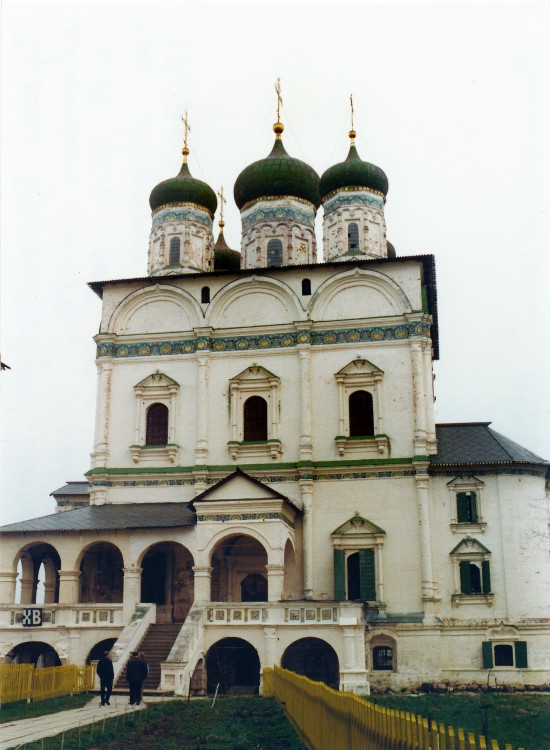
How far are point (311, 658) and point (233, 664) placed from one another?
2.08m

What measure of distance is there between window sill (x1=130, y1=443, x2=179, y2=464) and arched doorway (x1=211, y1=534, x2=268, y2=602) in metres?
3.25

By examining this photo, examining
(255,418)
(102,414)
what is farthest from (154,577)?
(255,418)

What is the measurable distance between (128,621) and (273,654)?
4144 mm

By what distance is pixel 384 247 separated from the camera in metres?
29.5

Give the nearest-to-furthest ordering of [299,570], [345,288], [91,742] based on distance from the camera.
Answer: [91,742], [299,570], [345,288]

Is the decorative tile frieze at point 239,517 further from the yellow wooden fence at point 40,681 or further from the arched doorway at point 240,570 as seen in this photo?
the yellow wooden fence at point 40,681

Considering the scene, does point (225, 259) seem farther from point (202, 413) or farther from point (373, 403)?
point (373, 403)

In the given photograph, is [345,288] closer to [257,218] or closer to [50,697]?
[257,218]

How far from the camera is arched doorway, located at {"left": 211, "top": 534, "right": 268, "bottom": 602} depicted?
82.0 feet

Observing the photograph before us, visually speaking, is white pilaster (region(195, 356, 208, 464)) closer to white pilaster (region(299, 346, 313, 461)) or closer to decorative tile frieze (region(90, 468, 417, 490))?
decorative tile frieze (region(90, 468, 417, 490))

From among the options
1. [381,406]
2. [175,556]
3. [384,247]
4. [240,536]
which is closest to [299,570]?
[240,536]

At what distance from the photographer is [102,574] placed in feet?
83.5

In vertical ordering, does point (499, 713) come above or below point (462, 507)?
below

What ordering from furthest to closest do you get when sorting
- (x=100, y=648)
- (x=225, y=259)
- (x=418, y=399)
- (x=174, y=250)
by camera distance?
(x=225, y=259) < (x=174, y=250) < (x=418, y=399) < (x=100, y=648)
